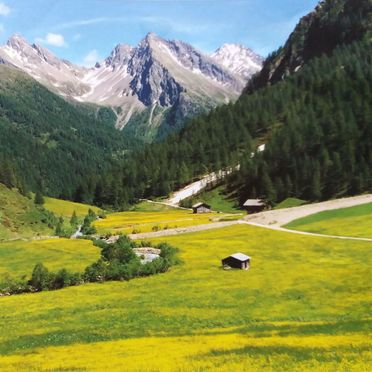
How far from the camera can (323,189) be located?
14288cm

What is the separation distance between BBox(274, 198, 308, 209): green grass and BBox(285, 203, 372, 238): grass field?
27.3 metres

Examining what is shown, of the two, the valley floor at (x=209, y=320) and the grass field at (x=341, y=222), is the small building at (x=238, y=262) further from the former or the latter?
the grass field at (x=341, y=222)

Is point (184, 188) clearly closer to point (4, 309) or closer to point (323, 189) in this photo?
point (323, 189)

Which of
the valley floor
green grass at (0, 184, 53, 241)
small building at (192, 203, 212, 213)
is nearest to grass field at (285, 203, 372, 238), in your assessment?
the valley floor

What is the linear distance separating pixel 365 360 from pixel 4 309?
127 ft

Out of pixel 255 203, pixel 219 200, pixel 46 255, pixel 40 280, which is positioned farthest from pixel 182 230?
pixel 219 200

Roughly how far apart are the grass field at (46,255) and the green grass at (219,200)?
7780cm

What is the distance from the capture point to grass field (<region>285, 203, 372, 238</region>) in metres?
91.1

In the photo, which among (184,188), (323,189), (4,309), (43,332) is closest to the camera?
(43,332)

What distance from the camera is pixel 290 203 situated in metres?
143

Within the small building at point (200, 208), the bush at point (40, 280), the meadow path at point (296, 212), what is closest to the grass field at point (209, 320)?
the bush at point (40, 280)

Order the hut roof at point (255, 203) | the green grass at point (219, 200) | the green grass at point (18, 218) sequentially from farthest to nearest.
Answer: the green grass at point (219, 200) → the hut roof at point (255, 203) → the green grass at point (18, 218)

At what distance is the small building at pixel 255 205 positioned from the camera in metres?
145

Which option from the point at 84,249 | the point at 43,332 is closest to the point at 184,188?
the point at 84,249
